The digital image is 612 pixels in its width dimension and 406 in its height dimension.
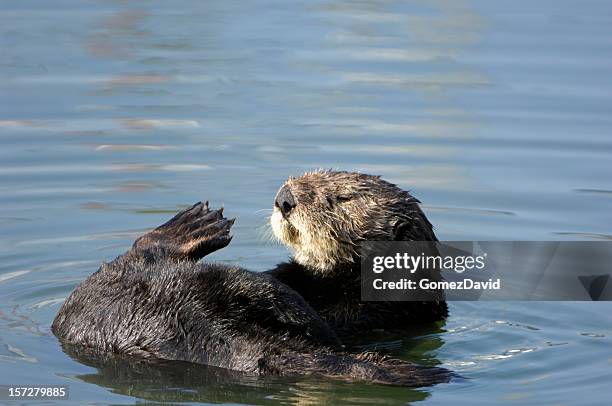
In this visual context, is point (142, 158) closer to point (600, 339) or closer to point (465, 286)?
point (465, 286)

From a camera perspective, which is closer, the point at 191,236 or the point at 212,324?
the point at 212,324

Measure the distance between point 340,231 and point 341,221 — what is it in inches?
2.4

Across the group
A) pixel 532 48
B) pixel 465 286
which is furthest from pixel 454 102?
pixel 465 286

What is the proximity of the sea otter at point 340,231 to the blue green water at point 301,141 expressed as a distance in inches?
17.7

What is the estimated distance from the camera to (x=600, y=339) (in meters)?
6.96

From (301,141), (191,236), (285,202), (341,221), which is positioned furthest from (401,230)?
(301,141)

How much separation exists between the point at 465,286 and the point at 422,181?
2033 mm

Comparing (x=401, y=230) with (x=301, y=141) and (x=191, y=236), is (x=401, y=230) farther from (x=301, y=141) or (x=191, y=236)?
(x=301, y=141)

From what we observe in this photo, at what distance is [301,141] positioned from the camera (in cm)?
1084

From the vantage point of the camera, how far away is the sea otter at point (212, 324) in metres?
5.78

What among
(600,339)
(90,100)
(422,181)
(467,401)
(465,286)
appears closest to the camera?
(467,401)

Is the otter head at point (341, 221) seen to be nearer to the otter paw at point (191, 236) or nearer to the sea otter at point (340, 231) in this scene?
the sea otter at point (340, 231)

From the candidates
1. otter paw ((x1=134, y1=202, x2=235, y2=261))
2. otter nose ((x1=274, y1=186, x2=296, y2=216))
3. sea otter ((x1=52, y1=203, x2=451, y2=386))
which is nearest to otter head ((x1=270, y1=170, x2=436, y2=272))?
otter nose ((x1=274, y1=186, x2=296, y2=216))

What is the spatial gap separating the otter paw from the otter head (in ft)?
1.42
